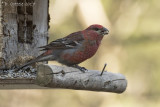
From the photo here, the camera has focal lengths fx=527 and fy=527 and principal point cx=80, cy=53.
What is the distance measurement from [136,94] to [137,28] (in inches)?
74.0

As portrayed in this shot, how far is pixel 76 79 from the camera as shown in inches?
202

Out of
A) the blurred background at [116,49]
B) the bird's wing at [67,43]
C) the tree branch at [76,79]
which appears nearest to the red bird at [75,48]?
the bird's wing at [67,43]

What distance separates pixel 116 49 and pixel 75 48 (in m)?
8.83

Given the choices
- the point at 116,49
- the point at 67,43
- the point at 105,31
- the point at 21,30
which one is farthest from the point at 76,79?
the point at 116,49

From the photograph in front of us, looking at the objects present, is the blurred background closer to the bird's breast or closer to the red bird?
the red bird

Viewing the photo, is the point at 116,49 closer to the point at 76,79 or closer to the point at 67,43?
the point at 67,43

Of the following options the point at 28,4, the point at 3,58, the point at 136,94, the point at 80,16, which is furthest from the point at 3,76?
the point at 136,94

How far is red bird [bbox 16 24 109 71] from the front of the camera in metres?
5.59

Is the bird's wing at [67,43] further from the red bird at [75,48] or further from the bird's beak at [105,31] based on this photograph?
the bird's beak at [105,31]

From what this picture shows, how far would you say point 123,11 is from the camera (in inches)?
584

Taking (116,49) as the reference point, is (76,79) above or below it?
above

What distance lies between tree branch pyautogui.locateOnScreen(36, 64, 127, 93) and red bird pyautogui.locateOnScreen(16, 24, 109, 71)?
0.94 feet

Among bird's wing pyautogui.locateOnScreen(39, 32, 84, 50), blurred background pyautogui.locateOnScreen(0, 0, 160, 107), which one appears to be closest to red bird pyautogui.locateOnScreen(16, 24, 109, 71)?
bird's wing pyautogui.locateOnScreen(39, 32, 84, 50)

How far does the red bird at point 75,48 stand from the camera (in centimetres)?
Answer: 559
